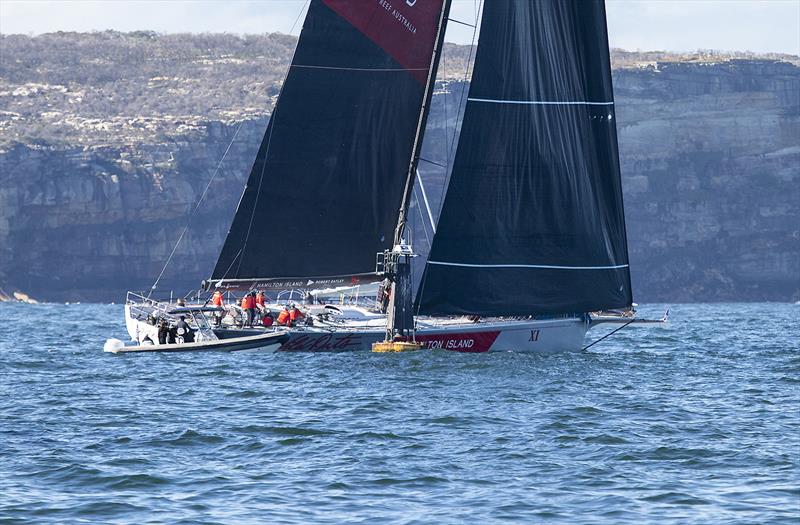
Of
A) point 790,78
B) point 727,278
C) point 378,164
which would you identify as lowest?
point 727,278

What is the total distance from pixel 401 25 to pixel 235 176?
275 ft

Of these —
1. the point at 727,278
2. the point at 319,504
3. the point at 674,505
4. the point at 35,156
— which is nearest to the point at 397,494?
the point at 319,504

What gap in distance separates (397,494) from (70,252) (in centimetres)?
10122

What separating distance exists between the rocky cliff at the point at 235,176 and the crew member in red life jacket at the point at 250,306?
80323mm

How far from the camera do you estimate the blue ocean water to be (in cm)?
1519

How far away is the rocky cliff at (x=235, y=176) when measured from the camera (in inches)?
4417

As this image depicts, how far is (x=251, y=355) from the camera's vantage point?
32688mm

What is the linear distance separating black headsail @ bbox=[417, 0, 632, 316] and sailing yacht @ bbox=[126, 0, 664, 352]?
1.3 inches

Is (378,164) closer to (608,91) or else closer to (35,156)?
(608,91)

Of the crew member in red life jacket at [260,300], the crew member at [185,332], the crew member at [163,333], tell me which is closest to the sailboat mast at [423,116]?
the crew member in red life jacket at [260,300]

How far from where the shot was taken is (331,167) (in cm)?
3472

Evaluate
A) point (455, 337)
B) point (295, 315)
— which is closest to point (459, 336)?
point (455, 337)

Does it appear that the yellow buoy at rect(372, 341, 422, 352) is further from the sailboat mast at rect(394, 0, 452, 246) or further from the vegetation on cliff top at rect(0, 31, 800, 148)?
the vegetation on cliff top at rect(0, 31, 800, 148)

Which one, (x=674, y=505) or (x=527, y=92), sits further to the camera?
(x=527, y=92)
